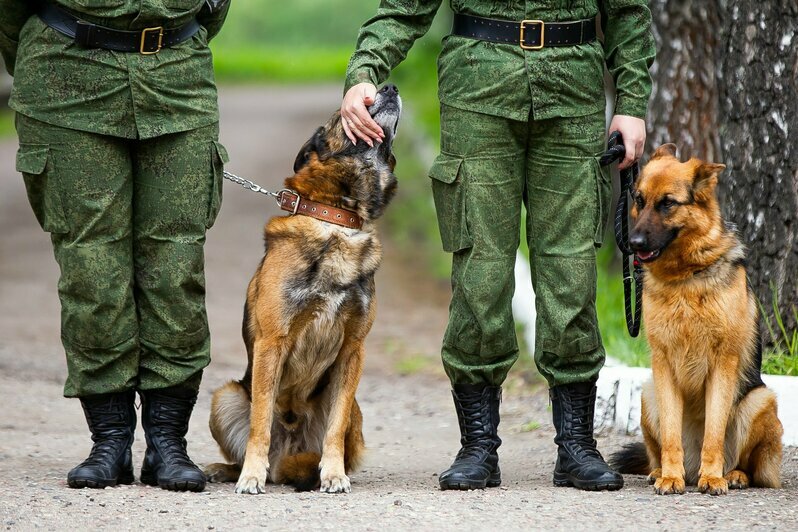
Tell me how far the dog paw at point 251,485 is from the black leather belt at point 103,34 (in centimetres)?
176

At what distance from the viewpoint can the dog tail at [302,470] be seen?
4.69m

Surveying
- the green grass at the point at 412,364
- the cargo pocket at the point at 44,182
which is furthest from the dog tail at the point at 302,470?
the green grass at the point at 412,364

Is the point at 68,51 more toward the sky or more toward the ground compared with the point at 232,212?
more toward the sky

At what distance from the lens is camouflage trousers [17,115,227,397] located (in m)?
4.36

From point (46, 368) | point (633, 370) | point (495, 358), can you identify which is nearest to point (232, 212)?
point (46, 368)

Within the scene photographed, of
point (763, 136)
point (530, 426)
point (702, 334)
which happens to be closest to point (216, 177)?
point (702, 334)

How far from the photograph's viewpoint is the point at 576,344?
451 centimetres

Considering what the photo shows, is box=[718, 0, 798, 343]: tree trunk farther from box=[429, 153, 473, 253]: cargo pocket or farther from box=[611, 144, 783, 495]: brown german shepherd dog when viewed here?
box=[429, 153, 473, 253]: cargo pocket

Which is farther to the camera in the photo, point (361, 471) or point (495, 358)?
point (361, 471)

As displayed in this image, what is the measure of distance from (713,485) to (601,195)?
1233mm

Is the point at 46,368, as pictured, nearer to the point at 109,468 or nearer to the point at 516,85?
the point at 109,468

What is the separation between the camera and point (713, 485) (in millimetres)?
4375

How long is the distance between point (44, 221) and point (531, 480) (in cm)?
237

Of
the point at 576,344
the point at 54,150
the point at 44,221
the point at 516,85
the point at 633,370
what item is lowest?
the point at 633,370
